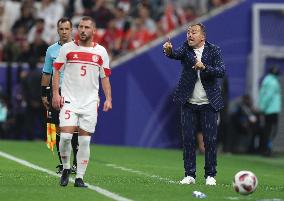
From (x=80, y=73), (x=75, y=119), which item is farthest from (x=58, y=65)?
(x=75, y=119)

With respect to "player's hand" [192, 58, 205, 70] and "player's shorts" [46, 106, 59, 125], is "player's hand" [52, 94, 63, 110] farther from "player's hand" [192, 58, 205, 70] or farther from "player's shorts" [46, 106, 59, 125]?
"player's shorts" [46, 106, 59, 125]

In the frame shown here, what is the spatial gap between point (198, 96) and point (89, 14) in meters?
13.3

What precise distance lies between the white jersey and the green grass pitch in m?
1.07

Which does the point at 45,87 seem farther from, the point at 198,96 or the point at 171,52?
the point at 198,96

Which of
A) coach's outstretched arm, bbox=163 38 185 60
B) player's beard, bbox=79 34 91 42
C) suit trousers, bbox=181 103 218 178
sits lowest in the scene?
suit trousers, bbox=181 103 218 178

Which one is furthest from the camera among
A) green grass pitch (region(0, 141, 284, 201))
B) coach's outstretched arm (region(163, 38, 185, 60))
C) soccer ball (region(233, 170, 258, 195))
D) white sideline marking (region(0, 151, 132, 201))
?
coach's outstretched arm (region(163, 38, 185, 60))

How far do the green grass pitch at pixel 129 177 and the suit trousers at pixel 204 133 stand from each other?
27 cm

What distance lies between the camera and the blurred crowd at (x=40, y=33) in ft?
83.4

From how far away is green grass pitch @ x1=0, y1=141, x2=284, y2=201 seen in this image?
11.6m

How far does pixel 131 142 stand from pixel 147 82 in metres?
1.57

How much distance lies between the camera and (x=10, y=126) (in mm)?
25719

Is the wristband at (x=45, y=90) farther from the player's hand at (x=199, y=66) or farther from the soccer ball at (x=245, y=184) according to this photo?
the soccer ball at (x=245, y=184)

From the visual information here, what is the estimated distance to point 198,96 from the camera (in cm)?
1369

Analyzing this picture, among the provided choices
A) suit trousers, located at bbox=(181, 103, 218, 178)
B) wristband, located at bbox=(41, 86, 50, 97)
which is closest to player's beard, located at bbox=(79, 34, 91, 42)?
suit trousers, located at bbox=(181, 103, 218, 178)
